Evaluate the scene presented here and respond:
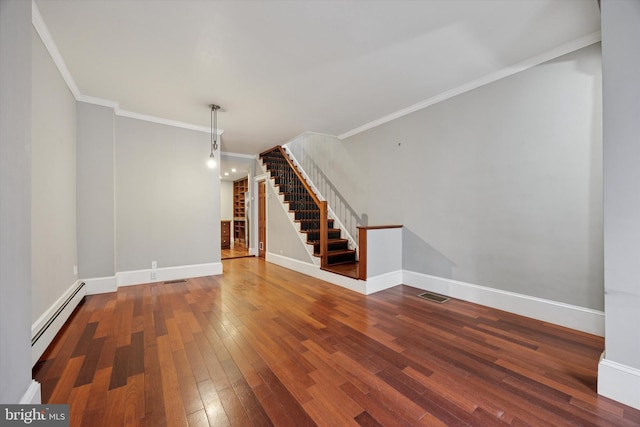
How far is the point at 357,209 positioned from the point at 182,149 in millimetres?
3460

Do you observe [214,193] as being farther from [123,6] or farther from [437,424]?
[437,424]

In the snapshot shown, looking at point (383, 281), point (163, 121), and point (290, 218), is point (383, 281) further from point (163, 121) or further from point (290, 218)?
point (163, 121)

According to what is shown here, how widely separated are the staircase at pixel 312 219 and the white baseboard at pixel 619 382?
2.63m

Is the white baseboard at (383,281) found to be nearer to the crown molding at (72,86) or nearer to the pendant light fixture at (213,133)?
the pendant light fixture at (213,133)

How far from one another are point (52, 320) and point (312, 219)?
4.13 meters

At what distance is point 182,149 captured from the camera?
4613 millimetres

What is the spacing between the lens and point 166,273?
175 inches

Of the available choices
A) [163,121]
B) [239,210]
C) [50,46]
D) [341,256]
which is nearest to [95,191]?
[163,121]

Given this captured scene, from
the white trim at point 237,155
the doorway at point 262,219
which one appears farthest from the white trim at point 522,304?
the white trim at point 237,155

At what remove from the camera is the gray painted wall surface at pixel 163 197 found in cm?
412

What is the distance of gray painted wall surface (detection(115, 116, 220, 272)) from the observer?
4125 millimetres

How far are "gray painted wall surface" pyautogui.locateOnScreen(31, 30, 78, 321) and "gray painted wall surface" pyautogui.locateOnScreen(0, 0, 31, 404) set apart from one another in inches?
45.5

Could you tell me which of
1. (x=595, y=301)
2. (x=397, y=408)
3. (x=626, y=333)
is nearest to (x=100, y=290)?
(x=397, y=408)

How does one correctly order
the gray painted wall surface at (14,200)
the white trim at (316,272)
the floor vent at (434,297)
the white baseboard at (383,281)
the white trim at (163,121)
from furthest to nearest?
the white trim at (163,121)
the white trim at (316,272)
the white baseboard at (383,281)
the floor vent at (434,297)
the gray painted wall surface at (14,200)
